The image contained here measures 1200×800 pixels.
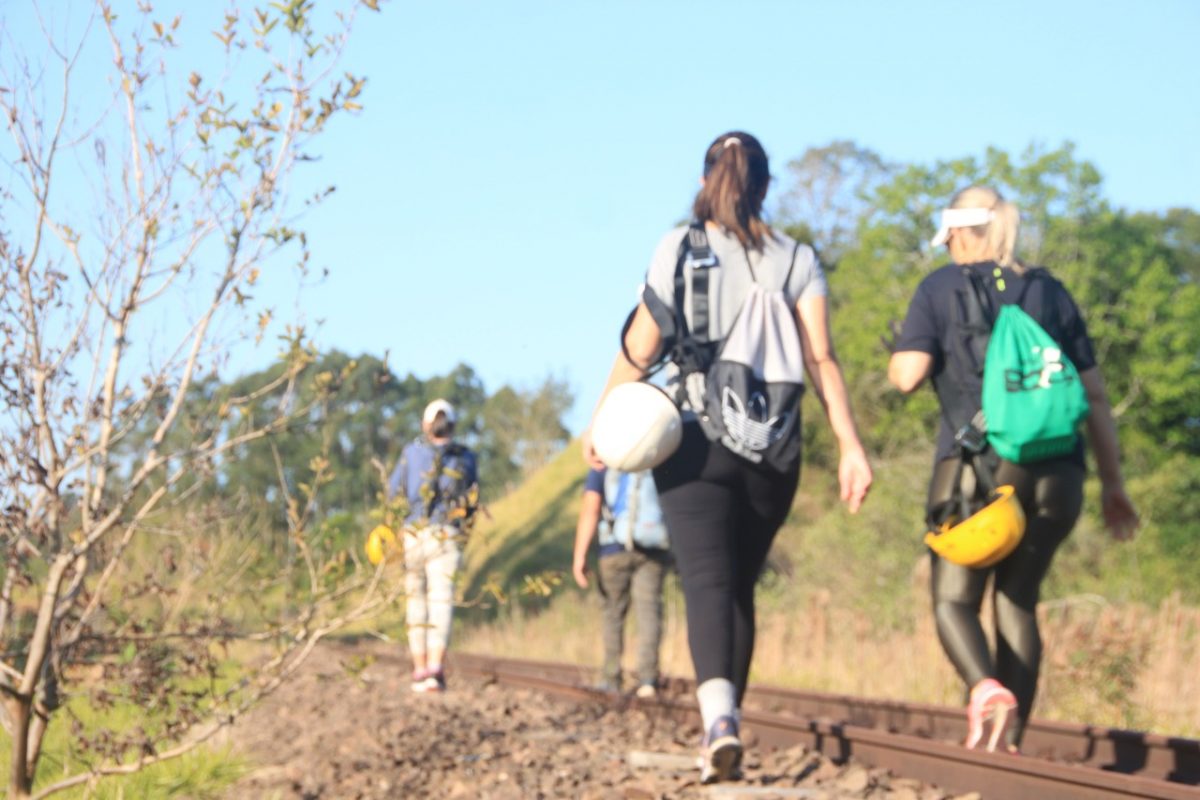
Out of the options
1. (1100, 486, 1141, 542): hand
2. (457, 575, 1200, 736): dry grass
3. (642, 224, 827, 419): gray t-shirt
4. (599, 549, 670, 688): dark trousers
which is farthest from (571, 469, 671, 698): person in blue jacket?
(642, 224, 827, 419): gray t-shirt

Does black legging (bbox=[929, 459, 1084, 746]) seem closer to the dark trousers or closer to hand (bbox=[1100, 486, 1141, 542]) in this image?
hand (bbox=[1100, 486, 1141, 542])

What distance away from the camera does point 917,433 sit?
45750 millimetres

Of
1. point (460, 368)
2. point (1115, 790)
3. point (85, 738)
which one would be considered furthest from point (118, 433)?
point (460, 368)

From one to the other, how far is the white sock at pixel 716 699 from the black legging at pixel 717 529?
0.10ft

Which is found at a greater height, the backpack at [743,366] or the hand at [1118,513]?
the backpack at [743,366]

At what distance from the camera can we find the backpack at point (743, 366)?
16.3ft

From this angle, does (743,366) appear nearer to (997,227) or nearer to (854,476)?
(854,476)

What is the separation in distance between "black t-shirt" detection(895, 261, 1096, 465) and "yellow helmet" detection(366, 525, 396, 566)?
2.12 meters

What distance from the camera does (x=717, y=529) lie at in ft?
16.6

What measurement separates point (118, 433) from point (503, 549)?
3651cm

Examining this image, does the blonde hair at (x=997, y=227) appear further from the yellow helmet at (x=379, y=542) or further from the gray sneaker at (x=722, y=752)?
the yellow helmet at (x=379, y=542)

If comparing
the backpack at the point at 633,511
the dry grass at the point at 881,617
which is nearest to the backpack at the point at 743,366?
the dry grass at the point at 881,617

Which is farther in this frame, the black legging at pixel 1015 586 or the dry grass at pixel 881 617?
the dry grass at pixel 881 617

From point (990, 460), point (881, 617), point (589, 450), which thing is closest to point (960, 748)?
point (990, 460)
